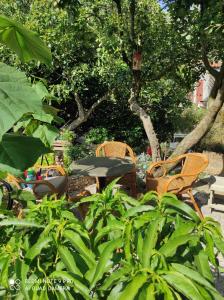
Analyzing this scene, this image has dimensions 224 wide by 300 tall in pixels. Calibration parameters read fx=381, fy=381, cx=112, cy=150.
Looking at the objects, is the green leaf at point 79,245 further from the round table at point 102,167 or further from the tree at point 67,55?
the tree at point 67,55

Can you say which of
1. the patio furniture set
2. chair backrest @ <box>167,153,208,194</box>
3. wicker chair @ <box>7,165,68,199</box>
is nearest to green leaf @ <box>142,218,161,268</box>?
wicker chair @ <box>7,165,68,199</box>

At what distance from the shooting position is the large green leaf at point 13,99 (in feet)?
2.38

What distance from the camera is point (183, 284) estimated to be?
46.2 inches

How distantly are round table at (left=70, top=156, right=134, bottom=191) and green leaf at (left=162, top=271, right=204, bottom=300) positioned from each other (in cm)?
394

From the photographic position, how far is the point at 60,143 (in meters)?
8.98

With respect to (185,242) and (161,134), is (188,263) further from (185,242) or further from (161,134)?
(161,134)

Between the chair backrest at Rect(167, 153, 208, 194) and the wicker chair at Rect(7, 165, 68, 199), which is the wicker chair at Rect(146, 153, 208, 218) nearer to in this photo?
the chair backrest at Rect(167, 153, 208, 194)

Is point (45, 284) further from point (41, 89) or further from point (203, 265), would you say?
point (41, 89)

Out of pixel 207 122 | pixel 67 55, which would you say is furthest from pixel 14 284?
pixel 67 55

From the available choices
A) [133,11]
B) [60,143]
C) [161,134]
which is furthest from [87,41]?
[161,134]

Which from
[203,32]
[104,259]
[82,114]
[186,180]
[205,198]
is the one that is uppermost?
[203,32]

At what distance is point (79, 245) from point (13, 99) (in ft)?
2.54

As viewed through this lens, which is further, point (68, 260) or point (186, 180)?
point (186, 180)

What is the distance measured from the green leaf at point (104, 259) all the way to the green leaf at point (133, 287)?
15 cm
